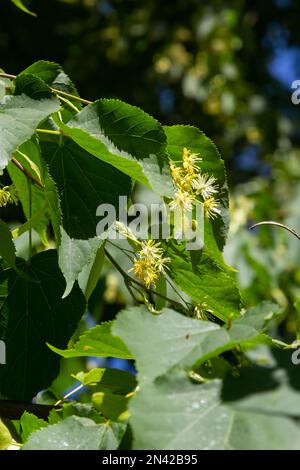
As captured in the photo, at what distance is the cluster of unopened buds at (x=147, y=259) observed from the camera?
954mm

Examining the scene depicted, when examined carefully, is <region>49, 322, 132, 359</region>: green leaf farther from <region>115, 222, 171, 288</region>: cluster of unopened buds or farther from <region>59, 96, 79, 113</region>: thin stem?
<region>59, 96, 79, 113</region>: thin stem

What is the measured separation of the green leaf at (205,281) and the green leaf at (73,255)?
0.12 metres

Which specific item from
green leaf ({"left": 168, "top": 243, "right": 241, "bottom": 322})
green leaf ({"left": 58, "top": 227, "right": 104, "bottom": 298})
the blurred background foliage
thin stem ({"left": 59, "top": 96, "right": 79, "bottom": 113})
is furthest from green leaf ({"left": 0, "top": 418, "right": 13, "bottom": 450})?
the blurred background foliage

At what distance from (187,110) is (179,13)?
62cm

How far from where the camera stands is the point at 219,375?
0.76m

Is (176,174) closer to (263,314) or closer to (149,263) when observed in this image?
(149,263)

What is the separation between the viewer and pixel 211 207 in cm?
99

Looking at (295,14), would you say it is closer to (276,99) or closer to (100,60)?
(276,99)

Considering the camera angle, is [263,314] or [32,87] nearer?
[263,314]

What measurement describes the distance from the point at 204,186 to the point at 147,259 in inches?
4.4

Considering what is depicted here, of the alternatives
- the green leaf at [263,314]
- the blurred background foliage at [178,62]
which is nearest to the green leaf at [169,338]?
the green leaf at [263,314]

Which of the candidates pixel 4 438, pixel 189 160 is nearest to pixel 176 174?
pixel 189 160

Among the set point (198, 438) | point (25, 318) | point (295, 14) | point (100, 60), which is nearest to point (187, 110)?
point (100, 60)

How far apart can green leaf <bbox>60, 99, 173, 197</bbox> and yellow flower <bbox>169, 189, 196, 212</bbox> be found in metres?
0.02
